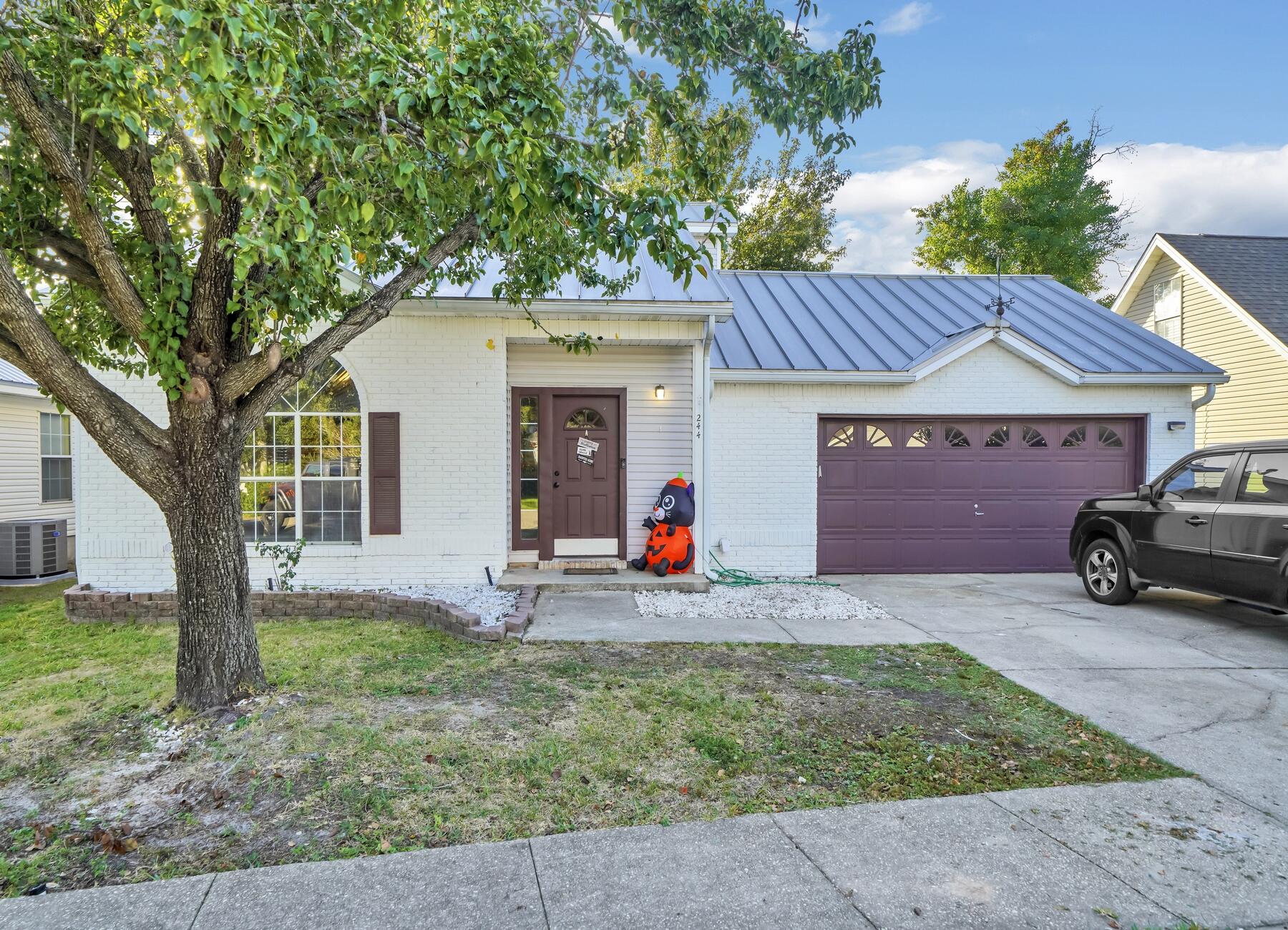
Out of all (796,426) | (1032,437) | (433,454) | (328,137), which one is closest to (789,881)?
(328,137)

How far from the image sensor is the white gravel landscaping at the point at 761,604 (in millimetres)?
7305

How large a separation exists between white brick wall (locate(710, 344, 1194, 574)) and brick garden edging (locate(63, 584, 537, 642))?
334 cm

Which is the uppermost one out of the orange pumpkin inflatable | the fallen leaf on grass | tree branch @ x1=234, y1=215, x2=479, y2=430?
tree branch @ x1=234, y1=215, x2=479, y2=430

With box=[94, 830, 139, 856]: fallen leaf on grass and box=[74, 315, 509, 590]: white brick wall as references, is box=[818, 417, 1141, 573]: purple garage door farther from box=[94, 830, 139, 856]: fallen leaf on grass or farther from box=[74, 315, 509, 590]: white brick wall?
box=[94, 830, 139, 856]: fallen leaf on grass

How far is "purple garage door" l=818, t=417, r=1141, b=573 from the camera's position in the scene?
32.0ft

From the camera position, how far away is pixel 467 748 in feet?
12.9

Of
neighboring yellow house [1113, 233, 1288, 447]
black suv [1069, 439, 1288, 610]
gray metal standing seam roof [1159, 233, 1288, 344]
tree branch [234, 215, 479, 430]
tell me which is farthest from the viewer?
gray metal standing seam roof [1159, 233, 1288, 344]

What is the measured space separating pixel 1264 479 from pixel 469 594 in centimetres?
771

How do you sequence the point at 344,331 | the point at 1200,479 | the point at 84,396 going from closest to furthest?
the point at 84,396 < the point at 344,331 < the point at 1200,479

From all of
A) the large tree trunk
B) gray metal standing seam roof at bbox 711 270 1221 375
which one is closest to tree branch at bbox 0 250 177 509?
the large tree trunk

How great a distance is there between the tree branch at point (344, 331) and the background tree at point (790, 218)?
19.0 metres

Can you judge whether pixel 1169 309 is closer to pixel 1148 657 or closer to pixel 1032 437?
pixel 1032 437

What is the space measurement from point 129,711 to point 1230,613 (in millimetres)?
9776

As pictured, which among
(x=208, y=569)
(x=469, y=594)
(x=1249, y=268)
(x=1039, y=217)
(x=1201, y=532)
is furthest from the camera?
(x=1039, y=217)
